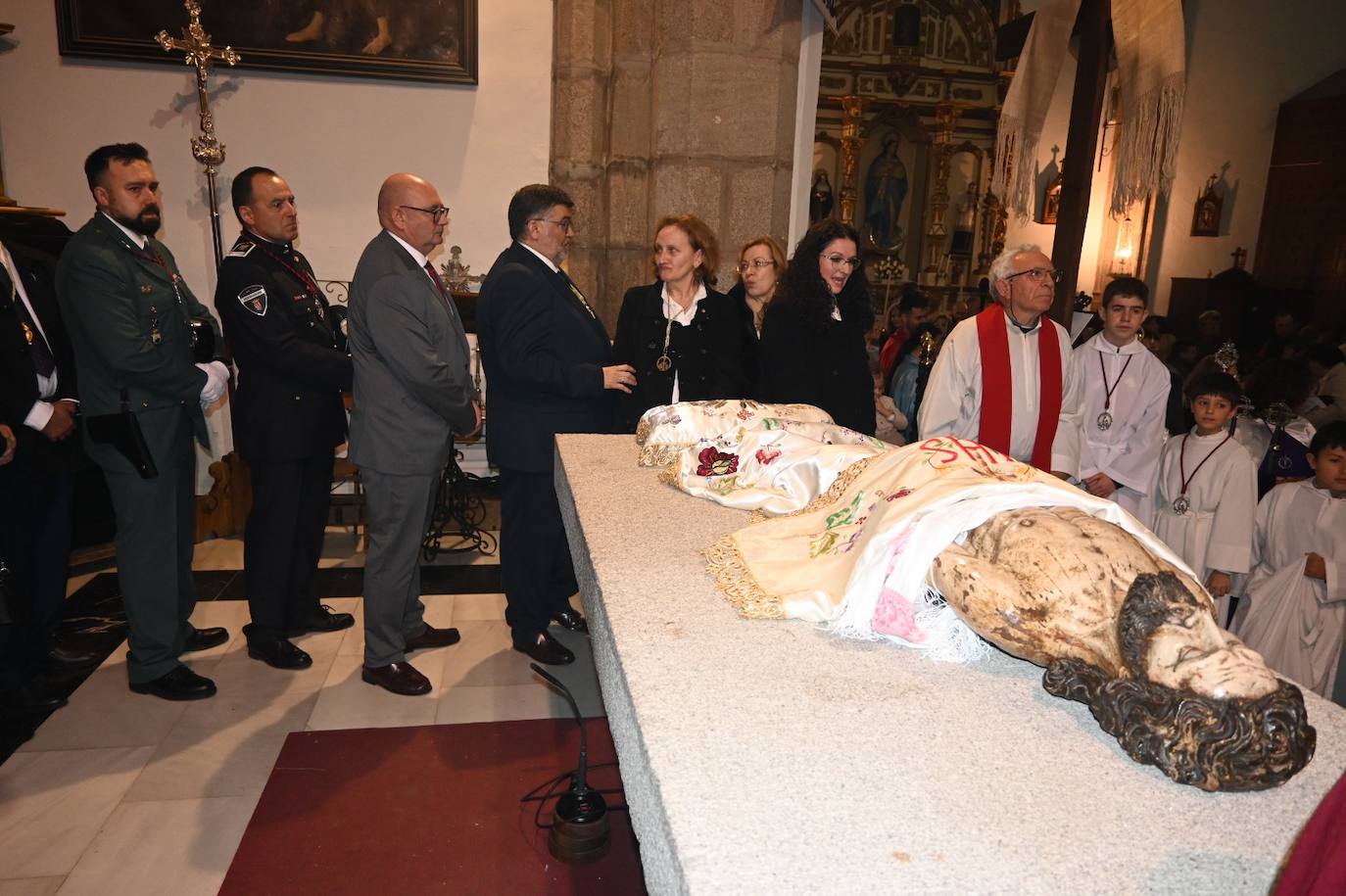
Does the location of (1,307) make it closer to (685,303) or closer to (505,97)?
(685,303)

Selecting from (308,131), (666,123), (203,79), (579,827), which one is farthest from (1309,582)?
(203,79)

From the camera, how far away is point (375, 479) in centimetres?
316

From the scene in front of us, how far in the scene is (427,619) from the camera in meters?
4.01

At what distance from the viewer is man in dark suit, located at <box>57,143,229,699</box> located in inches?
119

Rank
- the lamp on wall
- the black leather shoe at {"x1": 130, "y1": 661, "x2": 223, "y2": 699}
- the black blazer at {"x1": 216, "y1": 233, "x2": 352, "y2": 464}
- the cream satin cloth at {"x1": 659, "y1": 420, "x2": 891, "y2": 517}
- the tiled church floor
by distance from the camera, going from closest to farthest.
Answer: the tiled church floor, the cream satin cloth at {"x1": 659, "y1": 420, "x2": 891, "y2": 517}, the black leather shoe at {"x1": 130, "y1": 661, "x2": 223, "y2": 699}, the black blazer at {"x1": 216, "y1": 233, "x2": 352, "y2": 464}, the lamp on wall

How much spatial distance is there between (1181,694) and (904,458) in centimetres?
95

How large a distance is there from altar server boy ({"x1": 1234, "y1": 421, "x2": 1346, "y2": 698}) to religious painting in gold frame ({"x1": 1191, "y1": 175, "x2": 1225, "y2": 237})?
Result: 31.6ft

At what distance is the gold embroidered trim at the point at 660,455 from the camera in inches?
119

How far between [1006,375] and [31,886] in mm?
3431

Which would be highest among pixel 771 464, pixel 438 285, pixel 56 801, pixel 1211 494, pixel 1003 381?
pixel 438 285

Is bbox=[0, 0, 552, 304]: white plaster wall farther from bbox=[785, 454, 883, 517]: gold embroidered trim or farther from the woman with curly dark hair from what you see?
bbox=[785, 454, 883, 517]: gold embroidered trim

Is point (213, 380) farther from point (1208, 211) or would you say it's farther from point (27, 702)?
point (1208, 211)

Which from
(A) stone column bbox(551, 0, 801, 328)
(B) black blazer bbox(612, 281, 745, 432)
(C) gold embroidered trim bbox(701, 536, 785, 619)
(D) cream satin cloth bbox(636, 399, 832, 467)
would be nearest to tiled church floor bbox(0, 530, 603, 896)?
(D) cream satin cloth bbox(636, 399, 832, 467)

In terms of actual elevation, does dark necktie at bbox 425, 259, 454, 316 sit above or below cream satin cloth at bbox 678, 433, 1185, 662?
above
